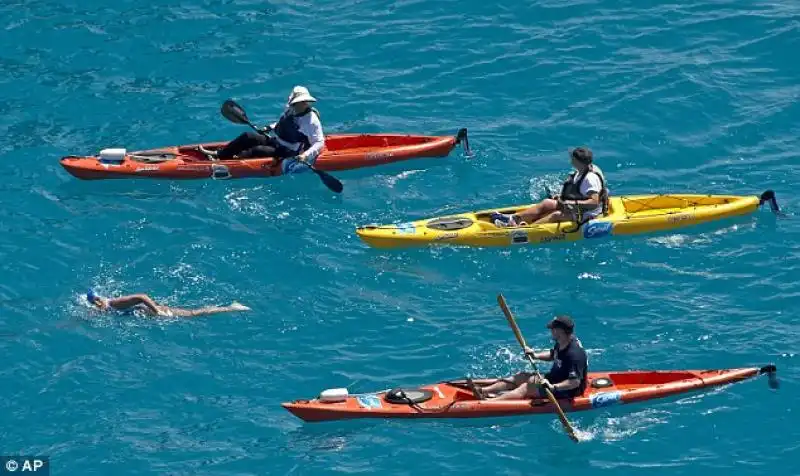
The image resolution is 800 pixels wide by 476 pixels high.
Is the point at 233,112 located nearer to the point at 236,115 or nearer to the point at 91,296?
the point at 236,115

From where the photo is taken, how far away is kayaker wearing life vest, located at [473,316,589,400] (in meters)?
19.3

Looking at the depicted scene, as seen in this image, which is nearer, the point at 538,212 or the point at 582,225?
the point at 582,225

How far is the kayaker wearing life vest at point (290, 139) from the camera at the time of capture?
25.0m

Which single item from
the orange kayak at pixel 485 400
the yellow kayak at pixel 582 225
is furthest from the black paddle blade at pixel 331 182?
the orange kayak at pixel 485 400

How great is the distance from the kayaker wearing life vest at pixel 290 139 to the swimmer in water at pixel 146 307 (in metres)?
4.46

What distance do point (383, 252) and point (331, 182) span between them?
7.03 feet

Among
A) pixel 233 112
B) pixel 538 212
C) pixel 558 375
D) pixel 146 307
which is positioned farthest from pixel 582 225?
pixel 146 307

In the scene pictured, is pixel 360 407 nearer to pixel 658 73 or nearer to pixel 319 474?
pixel 319 474

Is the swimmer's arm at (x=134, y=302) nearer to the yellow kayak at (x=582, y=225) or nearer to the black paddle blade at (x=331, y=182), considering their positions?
the yellow kayak at (x=582, y=225)

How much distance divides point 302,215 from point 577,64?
690cm

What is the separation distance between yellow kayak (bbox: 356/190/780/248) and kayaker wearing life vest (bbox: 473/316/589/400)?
145 inches

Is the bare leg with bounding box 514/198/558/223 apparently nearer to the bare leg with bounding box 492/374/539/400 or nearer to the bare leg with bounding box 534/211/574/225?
the bare leg with bounding box 534/211/574/225

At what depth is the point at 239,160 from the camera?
82.4ft

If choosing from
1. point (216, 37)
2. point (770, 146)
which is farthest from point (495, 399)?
point (216, 37)
